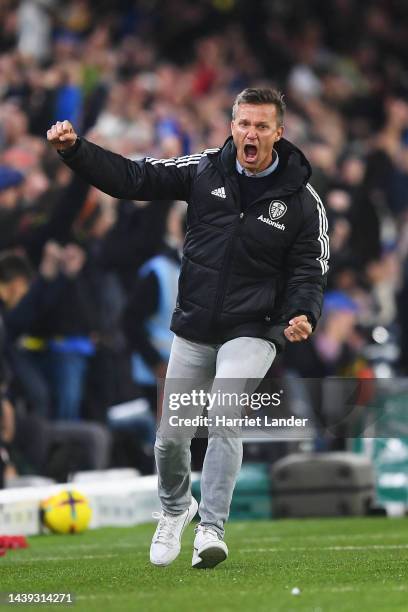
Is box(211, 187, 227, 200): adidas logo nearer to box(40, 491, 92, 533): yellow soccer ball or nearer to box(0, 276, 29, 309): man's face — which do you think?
box(40, 491, 92, 533): yellow soccer ball

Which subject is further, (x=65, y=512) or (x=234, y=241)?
(x=65, y=512)

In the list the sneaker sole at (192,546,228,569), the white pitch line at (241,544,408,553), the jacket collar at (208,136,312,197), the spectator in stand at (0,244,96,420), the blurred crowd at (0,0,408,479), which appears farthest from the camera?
the blurred crowd at (0,0,408,479)

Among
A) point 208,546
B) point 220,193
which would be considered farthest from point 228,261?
point 208,546

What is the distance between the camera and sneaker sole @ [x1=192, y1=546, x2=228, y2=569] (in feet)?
24.9

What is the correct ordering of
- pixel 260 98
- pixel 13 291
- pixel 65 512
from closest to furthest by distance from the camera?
pixel 260 98 → pixel 65 512 → pixel 13 291

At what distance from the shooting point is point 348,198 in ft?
61.3

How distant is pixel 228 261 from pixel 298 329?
494 millimetres

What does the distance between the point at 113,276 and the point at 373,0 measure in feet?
48.0

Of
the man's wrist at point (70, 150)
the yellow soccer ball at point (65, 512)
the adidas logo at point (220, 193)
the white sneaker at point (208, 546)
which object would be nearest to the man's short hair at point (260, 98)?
the adidas logo at point (220, 193)

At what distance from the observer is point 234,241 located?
303 inches

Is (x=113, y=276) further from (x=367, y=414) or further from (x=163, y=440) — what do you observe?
(x=163, y=440)

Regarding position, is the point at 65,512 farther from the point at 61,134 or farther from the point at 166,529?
the point at 61,134

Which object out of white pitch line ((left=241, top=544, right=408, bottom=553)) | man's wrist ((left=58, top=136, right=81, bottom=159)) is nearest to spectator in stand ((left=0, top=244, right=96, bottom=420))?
white pitch line ((left=241, top=544, right=408, bottom=553))

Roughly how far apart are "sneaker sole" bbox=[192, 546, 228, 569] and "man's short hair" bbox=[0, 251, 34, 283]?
5.00m
